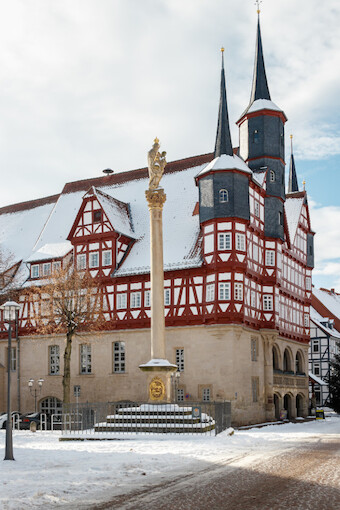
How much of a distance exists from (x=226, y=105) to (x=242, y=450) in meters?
30.0

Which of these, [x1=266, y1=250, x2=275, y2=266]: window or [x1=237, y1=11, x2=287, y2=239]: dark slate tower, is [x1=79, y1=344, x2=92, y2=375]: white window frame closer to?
[x1=266, y1=250, x2=275, y2=266]: window

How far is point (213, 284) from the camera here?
43500 mm

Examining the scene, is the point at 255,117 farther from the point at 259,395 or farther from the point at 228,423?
the point at 228,423

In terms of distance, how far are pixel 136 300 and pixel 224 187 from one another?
1003cm

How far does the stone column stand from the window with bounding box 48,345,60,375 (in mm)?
20090

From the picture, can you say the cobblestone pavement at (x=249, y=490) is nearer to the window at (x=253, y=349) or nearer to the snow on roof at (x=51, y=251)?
the window at (x=253, y=349)

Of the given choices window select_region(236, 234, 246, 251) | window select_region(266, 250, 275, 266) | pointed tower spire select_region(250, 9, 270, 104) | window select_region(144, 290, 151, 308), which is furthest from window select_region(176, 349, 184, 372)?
pointed tower spire select_region(250, 9, 270, 104)

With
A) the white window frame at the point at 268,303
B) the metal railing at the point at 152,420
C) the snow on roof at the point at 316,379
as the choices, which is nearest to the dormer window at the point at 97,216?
the white window frame at the point at 268,303

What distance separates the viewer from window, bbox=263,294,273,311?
47.3m

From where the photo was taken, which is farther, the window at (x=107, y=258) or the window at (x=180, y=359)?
the window at (x=107, y=258)

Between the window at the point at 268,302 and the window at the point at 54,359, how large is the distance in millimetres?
15743

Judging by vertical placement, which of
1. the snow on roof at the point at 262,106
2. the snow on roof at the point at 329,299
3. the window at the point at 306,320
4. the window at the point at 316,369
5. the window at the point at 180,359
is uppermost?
the snow on roof at the point at 262,106

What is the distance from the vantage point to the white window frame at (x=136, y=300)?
47.0 m

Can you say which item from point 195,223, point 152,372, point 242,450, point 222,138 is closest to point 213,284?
point 195,223
